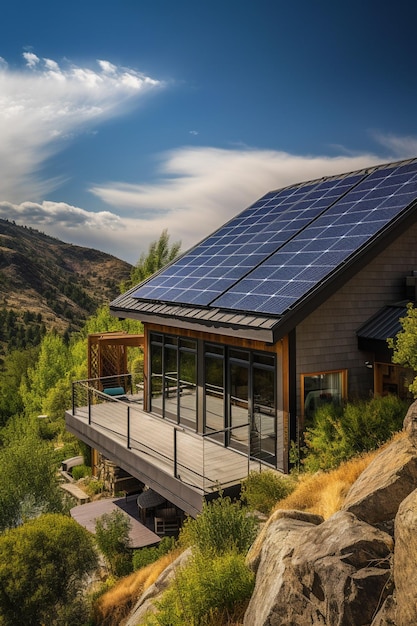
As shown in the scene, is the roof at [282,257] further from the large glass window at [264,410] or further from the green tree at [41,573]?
the green tree at [41,573]

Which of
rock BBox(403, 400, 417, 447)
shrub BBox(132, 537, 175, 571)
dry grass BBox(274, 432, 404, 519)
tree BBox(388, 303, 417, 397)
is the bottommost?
shrub BBox(132, 537, 175, 571)

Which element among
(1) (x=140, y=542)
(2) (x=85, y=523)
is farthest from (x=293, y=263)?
(2) (x=85, y=523)

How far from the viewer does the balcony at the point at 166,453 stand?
37.8 ft

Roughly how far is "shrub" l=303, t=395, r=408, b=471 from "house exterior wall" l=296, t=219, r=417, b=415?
1.09 m

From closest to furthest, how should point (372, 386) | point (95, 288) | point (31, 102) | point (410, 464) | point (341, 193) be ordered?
point (410, 464) → point (372, 386) → point (341, 193) → point (31, 102) → point (95, 288)

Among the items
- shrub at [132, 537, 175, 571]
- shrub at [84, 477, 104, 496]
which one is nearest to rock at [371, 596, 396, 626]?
shrub at [132, 537, 175, 571]

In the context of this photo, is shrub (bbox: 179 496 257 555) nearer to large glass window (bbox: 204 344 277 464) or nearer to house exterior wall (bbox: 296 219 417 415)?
large glass window (bbox: 204 344 277 464)

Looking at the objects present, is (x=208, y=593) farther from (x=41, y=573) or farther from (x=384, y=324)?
(x=384, y=324)

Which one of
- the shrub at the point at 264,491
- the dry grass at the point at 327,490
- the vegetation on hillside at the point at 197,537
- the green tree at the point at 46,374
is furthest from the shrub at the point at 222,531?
the green tree at the point at 46,374

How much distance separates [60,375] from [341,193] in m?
29.8

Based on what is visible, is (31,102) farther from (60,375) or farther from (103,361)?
(103,361)

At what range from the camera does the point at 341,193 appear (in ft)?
53.9

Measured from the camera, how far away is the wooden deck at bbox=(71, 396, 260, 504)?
38.4 feet

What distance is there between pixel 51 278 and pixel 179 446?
107113mm
